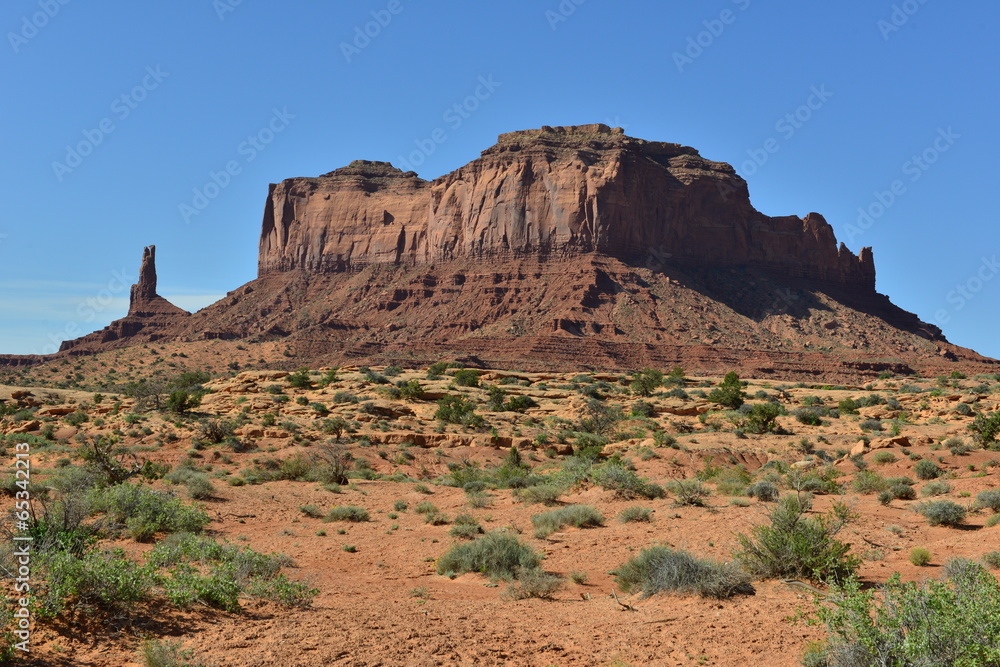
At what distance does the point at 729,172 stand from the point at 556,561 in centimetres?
12287

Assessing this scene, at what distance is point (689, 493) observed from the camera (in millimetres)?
16516

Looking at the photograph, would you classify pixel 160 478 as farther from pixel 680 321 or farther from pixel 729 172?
pixel 729 172

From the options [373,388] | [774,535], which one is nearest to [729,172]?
[373,388]

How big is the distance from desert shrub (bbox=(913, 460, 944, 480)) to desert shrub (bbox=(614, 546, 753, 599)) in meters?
11.7

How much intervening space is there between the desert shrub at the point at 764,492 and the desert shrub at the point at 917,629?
30.7 feet

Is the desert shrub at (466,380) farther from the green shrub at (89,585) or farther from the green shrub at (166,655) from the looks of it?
the green shrub at (166,655)

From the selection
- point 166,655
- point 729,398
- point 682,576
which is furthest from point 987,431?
point 166,655

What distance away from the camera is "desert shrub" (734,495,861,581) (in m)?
9.88

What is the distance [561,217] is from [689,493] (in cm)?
9461

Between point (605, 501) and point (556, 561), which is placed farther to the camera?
point (605, 501)

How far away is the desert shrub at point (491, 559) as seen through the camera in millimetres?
11477

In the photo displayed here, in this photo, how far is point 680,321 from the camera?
94188 mm

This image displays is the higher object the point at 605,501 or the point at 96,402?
the point at 96,402

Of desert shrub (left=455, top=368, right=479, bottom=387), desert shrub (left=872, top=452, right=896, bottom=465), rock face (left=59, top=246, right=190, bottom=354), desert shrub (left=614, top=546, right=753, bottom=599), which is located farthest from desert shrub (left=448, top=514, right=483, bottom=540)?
rock face (left=59, top=246, right=190, bottom=354)
